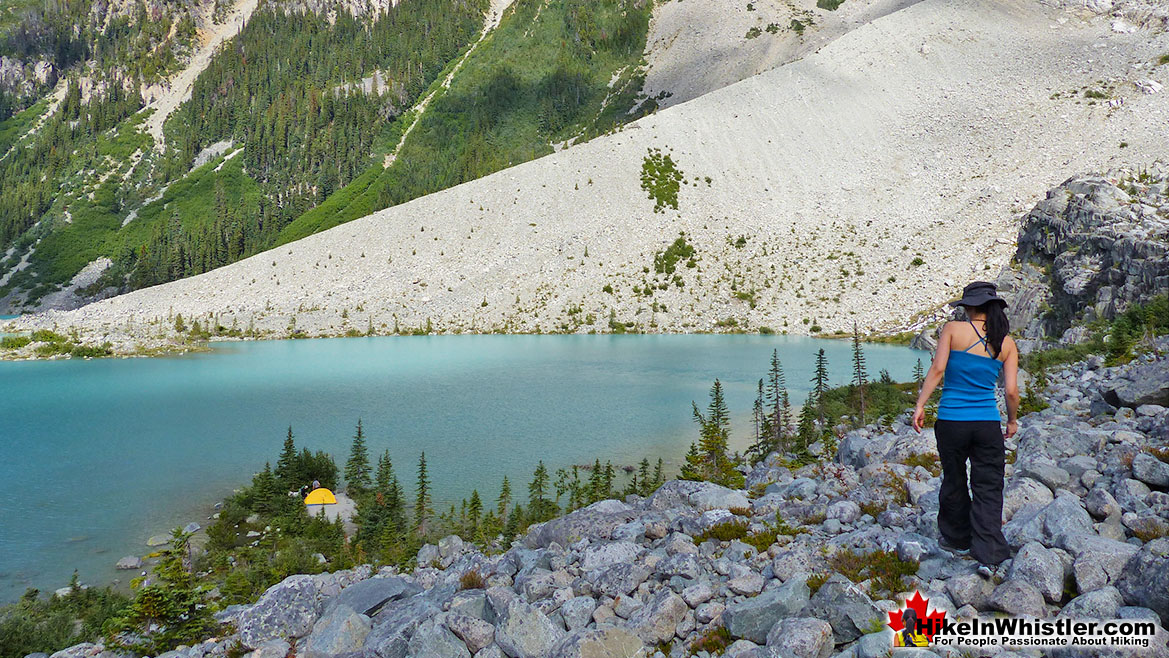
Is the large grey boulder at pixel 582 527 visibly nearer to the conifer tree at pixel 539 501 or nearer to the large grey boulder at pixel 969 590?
the conifer tree at pixel 539 501

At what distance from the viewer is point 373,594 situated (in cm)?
695

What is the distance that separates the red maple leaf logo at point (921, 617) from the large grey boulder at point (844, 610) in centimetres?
9

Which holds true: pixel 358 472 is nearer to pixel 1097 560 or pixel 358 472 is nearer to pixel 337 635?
pixel 337 635

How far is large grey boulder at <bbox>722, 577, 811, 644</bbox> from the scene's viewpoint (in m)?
4.67

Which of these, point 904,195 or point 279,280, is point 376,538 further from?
point 904,195

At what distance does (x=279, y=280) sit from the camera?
53.3 meters

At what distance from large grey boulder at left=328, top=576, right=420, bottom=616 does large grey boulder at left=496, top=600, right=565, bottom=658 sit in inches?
81.3

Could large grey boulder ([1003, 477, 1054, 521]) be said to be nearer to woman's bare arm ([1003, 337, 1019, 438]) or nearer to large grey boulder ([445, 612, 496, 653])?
woman's bare arm ([1003, 337, 1019, 438])

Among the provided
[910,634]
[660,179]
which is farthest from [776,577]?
[660,179]

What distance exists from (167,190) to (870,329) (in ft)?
438

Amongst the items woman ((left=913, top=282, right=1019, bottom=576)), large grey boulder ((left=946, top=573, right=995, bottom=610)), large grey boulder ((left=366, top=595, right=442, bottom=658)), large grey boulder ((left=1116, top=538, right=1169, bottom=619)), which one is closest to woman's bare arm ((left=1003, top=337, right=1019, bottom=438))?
woman ((left=913, top=282, right=1019, bottom=576))

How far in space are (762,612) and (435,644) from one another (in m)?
2.82

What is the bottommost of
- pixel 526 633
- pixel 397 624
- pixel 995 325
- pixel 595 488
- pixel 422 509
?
pixel 422 509

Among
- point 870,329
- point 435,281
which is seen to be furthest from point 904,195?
point 435,281
